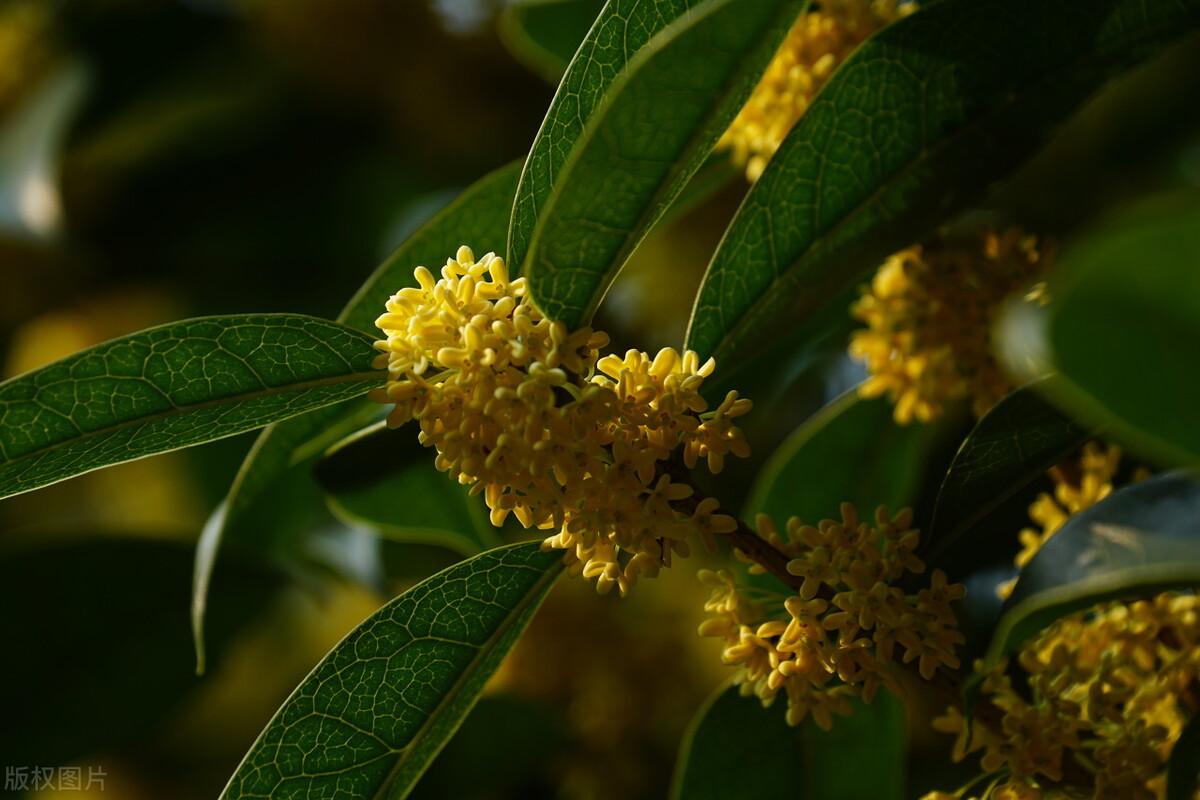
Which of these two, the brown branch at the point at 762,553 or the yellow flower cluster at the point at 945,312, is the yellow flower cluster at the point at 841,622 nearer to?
the brown branch at the point at 762,553

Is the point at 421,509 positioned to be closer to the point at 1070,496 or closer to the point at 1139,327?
the point at 1070,496

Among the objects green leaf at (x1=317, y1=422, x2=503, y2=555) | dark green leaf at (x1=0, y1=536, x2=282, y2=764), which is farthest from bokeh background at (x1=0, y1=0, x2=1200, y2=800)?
green leaf at (x1=317, y1=422, x2=503, y2=555)

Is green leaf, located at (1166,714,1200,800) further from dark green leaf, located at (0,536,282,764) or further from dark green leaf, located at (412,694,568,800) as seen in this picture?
dark green leaf, located at (0,536,282,764)

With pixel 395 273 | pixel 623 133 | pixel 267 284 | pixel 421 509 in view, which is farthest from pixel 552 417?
pixel 267 284

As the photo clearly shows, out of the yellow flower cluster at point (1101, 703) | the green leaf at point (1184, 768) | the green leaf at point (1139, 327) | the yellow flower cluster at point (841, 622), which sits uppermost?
the yellow flower cluster at point (841, 622)

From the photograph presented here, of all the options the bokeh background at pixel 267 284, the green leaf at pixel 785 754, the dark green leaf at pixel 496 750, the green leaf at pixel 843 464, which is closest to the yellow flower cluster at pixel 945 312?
the green leaf at pixel 843 464

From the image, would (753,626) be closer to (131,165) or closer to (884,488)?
(884,488)
